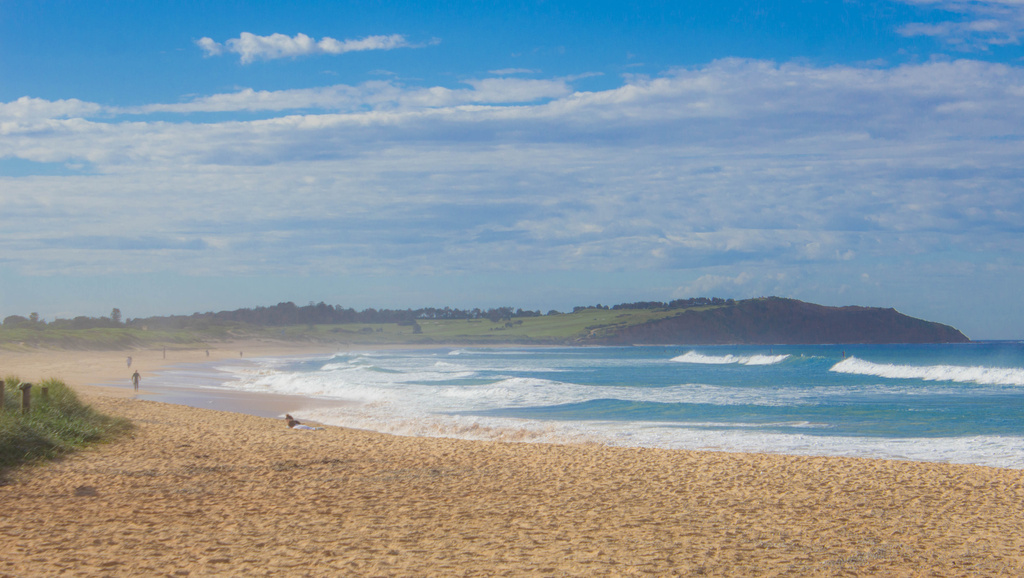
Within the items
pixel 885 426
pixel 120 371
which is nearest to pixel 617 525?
pixel 885 426

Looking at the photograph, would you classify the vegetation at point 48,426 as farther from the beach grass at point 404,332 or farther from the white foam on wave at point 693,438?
the beach grass at point 404,332

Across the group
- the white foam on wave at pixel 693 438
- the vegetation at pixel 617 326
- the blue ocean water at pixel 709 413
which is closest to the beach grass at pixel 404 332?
the vegetation at pixel 617 326

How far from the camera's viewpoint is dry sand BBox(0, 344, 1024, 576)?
6098 mm

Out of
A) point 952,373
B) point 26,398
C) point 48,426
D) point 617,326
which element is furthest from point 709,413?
point 617,326

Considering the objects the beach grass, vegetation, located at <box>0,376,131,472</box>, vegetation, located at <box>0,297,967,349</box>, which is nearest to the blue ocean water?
vegetation, located at <box>0,376,131,472</box>

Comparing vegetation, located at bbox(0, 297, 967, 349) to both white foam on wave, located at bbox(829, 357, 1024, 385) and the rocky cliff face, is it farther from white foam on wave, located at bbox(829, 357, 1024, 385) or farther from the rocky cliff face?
white foam on wave, located at bbox(829, 357, 1024, 385)

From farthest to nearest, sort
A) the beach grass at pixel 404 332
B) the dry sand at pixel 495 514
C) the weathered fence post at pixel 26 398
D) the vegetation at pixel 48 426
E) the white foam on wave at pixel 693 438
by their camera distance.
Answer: the beach grass at pixel 404 332, the white foam on wave at pixel 693 438, the weathered fence post at pixel 26 398, the vegetation at pixel 48 426, the dry sand at pixel 495 514

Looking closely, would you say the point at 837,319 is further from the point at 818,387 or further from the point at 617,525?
the point at 617,525

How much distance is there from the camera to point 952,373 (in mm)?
41531

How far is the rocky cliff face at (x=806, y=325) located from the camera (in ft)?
456

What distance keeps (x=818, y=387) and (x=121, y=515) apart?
1246 inches

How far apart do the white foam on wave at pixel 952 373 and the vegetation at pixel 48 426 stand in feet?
129

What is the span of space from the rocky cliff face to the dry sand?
130 m

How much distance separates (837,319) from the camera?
469 ft
